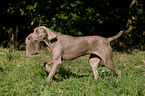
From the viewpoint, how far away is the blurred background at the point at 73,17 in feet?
24.6

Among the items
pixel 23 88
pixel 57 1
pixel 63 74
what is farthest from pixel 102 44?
pixel 57 1

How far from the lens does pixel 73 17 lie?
7.47 m

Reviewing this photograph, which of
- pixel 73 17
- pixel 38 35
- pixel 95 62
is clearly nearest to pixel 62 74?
pixel 95 62

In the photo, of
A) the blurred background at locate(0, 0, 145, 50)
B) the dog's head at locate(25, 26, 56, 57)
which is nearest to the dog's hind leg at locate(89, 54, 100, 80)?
the dog's head at locate(25, 26, 56, 57)

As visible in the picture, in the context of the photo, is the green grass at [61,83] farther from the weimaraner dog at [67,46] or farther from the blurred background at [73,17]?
the blurred background at [73,17]

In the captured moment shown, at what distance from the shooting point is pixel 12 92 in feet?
12.4

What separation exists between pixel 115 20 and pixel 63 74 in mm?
6384

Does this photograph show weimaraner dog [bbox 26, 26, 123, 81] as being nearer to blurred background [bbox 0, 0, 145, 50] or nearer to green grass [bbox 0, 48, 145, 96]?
green grass [bbox 0, 48, 145, 96]

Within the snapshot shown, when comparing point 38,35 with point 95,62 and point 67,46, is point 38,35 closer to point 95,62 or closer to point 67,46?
point 67,46

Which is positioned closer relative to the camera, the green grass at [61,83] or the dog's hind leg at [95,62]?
the green grass at [61,83]

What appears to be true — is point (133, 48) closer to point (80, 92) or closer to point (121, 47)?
point (121, 47)

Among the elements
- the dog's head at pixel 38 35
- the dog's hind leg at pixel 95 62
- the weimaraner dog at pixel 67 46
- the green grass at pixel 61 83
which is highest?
the dog's head at pixel 38 35

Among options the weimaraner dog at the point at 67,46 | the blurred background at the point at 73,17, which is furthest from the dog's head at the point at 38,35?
the blurred background at the point at 73,17

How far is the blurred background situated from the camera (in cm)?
750
